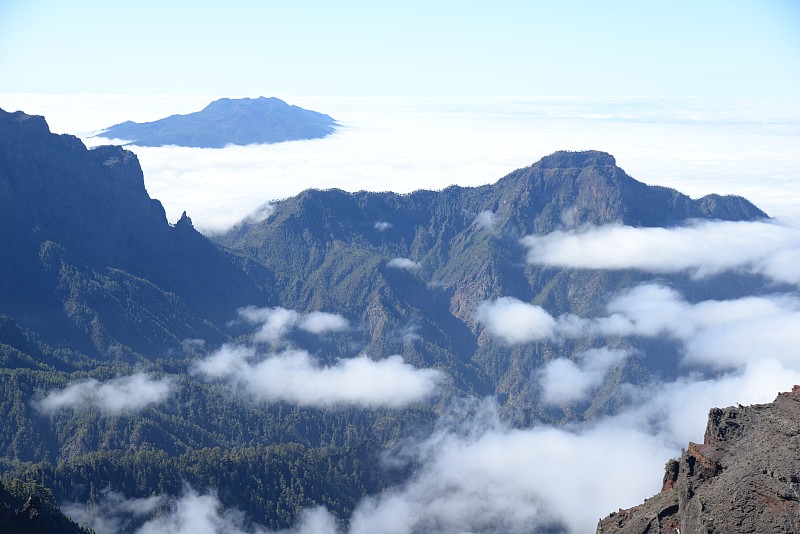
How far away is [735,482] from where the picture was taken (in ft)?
286

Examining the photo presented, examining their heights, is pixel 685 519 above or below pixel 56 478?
above

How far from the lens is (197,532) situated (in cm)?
19938

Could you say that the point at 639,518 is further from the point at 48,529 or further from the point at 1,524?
the point at 48,529

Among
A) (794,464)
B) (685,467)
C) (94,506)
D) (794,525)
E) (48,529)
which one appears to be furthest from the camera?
(94,506)

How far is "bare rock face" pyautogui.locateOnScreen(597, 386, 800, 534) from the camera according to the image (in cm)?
8244

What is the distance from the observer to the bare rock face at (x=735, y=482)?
8244 cm

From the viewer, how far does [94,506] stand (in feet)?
651

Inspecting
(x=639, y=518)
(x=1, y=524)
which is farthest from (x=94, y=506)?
(x=639, y=518)

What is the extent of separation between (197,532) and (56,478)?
124 feet

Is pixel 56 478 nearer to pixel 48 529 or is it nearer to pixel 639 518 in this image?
pixel 48 529

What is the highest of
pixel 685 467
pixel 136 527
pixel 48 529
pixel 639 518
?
pixel 685 467

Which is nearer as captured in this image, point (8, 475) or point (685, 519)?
point (685, 519)

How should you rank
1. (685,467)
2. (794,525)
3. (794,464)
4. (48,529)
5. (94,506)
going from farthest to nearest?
(94,506), (48,529), (685,467), (794,464), (794,525)

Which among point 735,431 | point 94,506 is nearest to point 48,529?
point 94,506
